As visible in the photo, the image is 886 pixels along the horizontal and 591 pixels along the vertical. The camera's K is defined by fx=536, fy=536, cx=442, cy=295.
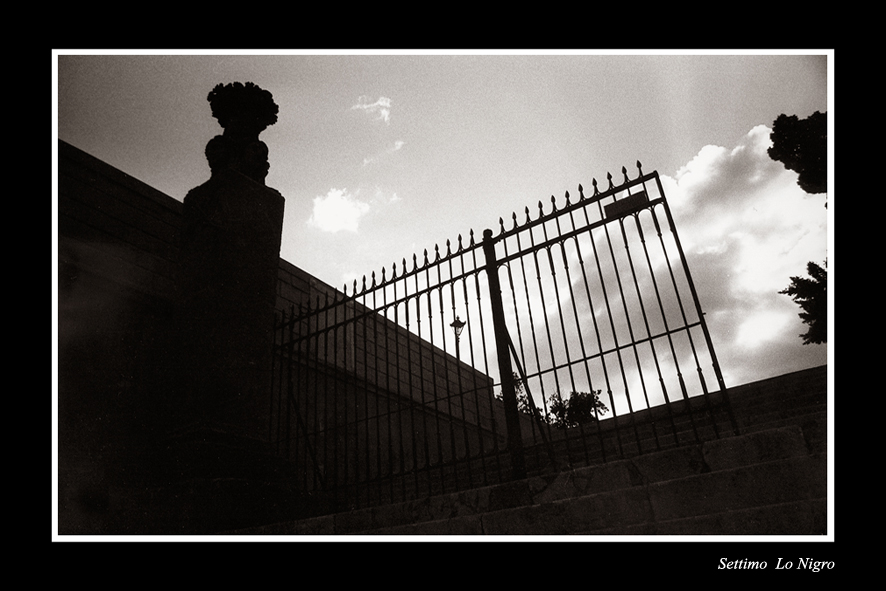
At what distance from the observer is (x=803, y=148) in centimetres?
782

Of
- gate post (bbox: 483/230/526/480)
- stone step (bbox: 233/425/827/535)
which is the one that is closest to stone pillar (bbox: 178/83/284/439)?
stone step (bbox: 233/425/827/535)

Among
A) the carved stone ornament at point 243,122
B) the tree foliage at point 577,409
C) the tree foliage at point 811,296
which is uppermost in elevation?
the carved stone ornament at point 243,122

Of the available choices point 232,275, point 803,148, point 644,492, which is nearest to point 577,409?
point 644,492

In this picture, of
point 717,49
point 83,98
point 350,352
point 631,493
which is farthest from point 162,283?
Answer: point 717,49

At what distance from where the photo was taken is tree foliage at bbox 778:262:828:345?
27.6ft

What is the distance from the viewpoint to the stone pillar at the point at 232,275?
4.31 metres

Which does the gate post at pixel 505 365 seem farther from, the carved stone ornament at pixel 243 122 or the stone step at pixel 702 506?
the carved stone ornament at pixel 243 122

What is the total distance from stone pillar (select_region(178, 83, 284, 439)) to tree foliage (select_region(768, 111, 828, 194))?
722 centimetres

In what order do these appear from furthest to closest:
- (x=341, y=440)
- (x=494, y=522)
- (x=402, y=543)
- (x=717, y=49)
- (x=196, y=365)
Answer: (x=341, y=440) → (x=196, y=365) → (x=494, y=522) → (x=717, y=49) → (x=402, y=543)

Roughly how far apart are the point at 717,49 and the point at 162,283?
4.88m

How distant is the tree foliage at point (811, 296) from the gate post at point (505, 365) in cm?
622

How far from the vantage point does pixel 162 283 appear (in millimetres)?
5141

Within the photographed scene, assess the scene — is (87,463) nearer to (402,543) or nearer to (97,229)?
(97,229)

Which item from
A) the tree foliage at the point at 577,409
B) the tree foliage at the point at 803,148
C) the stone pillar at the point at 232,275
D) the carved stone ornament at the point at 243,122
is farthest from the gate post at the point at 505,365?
the tree foliage at the point at 803,148
